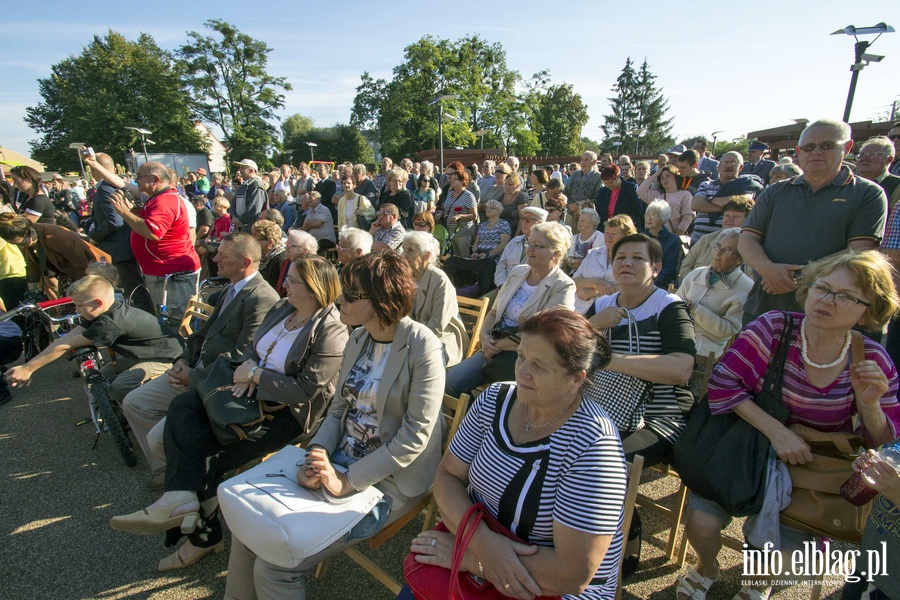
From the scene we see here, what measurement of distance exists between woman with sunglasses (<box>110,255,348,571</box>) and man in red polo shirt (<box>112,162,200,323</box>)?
2.56 meters

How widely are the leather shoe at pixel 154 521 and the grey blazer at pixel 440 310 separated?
195cm

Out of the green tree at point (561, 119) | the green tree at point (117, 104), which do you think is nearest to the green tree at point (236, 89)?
the green tree at point (117, 104)

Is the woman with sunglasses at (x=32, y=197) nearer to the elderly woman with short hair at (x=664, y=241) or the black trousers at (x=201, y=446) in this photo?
the black trousers at (x=201, y=446)

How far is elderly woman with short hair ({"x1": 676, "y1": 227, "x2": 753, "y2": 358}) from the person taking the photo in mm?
3238

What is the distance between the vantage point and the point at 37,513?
2.99 metres

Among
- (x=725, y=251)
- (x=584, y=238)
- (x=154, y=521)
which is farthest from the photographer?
(x=584, y=238)

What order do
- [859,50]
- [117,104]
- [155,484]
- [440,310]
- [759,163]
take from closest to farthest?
[155,484], [440,310], [759,163], [859,50], [117,104]

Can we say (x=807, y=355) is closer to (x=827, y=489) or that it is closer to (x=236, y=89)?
(x=827, y=489)

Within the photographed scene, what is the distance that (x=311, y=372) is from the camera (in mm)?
2641

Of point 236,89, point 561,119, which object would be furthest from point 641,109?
point 236,89

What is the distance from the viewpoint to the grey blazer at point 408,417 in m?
2.09

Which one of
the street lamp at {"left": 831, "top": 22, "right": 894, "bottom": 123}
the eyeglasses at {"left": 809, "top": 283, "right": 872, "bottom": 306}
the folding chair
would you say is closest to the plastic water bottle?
the eyeglasses at {"left": 809, "top": 283, "right": 872, "bottom": 306}

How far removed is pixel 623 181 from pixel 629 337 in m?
4.50

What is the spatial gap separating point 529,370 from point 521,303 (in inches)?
77.7
